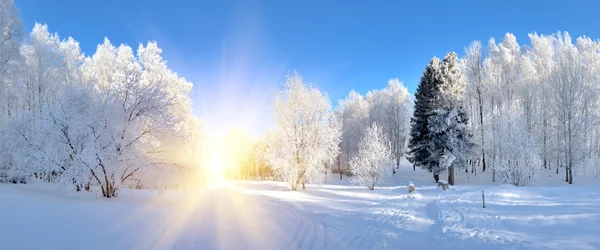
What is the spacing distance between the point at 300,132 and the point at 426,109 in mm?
14167

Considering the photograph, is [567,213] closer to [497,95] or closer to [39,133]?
[39,133]

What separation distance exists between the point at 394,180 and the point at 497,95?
582 inches

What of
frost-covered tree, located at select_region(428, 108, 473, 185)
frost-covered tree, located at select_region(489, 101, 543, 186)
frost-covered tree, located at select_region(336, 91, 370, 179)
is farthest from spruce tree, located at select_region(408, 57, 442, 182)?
frost-covered tree, located at select_region(336, 91, 370, 179)

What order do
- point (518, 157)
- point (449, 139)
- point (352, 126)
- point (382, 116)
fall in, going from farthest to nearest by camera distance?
point (352, 126)
point (382, 116)
point (449, 139)
point (518, 157)

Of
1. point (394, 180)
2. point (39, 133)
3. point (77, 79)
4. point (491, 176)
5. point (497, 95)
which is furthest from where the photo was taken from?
point (394, 180)

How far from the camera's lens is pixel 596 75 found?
30.4 m

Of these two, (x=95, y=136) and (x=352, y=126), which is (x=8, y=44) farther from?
(x=352, y=126)

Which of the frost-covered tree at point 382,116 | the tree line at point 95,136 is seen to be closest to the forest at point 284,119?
the tree line at point 95,136

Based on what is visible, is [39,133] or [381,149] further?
[381,149]

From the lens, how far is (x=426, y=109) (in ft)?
98.9

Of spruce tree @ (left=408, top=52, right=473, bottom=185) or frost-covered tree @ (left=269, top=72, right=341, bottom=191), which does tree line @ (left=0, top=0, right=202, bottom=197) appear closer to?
frost-covered tree @ (left=269, top=72, right=341, bottom=191)

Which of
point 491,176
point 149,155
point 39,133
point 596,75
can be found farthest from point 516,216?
point 596,75

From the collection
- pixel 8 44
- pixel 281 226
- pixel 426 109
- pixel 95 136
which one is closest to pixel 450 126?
pixel 426 109

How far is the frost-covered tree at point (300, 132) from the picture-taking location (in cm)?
2391
